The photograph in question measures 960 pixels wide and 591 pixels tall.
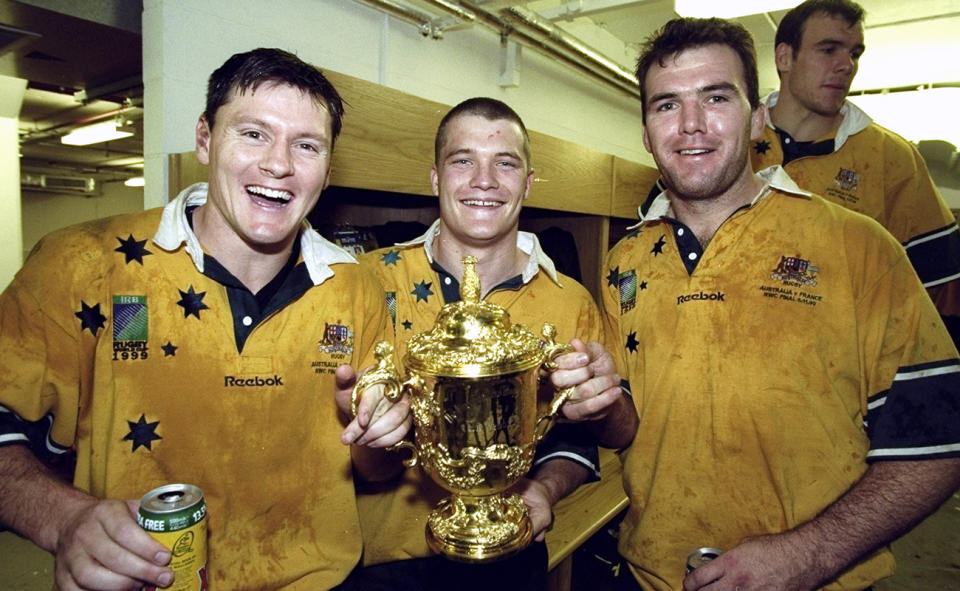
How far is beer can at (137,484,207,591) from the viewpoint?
818mm

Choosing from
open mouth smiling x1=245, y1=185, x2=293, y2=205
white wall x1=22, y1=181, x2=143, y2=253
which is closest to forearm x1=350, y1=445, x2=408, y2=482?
open mouth smiling x1=245, y1=185, x2=293, y2=205

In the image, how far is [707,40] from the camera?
4.52ft

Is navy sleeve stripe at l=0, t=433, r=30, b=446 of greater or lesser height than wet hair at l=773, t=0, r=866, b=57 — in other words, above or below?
below

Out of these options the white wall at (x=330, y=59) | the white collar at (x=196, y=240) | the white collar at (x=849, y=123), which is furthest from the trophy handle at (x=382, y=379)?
the white collar at (x=849, y=123)

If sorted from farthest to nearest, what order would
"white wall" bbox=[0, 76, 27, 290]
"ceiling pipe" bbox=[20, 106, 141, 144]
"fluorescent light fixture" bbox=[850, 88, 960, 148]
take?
"ceiling pipe" bbox=[20, 106, 141, 144] → "white wall" bbox=[0, 76, 27, 290] → "fluorescent light fixture" bbox=[850, 88, 960, 148]

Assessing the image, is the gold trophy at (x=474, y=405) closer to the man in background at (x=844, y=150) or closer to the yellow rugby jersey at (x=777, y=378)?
the yellow rugby jersey at (x=777, y=378)

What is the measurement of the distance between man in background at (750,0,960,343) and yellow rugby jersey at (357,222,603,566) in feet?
3.81

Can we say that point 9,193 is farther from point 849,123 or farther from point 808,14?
point 849,123

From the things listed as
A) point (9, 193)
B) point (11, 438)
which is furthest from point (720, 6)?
point (9, 193)

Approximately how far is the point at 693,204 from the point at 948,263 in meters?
1.22

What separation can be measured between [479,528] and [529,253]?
85cm

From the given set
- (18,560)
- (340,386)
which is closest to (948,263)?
(340,386)

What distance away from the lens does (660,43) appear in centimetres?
143

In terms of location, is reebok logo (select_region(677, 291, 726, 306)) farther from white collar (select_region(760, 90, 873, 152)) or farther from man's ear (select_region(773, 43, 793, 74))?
man's ear (select_region(773, 43, 793, 74))
